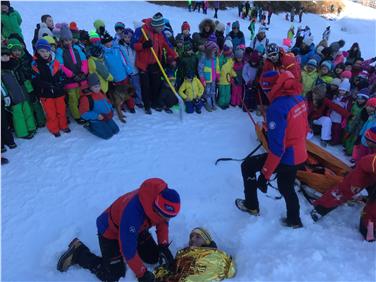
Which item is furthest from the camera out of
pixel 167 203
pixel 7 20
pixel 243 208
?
pixel 7 20

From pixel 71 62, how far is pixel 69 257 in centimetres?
331

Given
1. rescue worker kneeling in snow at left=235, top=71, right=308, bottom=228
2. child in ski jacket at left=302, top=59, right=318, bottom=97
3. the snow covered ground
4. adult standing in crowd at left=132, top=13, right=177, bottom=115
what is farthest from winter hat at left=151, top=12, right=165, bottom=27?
rescue worker kneeling in snow at left=235, top=71, right=308, bottom=228

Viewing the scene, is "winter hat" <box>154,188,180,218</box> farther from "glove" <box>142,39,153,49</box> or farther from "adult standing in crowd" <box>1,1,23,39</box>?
"adult standing in crowd" <box>1,1,23,39</box>

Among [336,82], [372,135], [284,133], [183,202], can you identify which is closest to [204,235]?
[183,202]

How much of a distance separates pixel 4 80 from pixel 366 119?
5507 millimetres

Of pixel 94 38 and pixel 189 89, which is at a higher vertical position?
pixel 94 38

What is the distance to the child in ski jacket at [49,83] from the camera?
522cm

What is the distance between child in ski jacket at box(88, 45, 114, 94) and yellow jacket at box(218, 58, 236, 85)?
7.13 feet

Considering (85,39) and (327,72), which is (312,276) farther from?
(85,39)

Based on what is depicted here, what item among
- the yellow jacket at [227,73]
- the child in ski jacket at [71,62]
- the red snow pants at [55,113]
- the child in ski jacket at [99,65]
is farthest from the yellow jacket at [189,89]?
the red snow pants at [55,113]

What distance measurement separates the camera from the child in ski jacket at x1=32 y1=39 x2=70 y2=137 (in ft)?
17.1

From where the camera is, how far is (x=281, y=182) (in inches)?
147

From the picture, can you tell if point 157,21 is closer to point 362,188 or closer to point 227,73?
point 227,73

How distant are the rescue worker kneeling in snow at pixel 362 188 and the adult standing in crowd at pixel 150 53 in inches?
148
